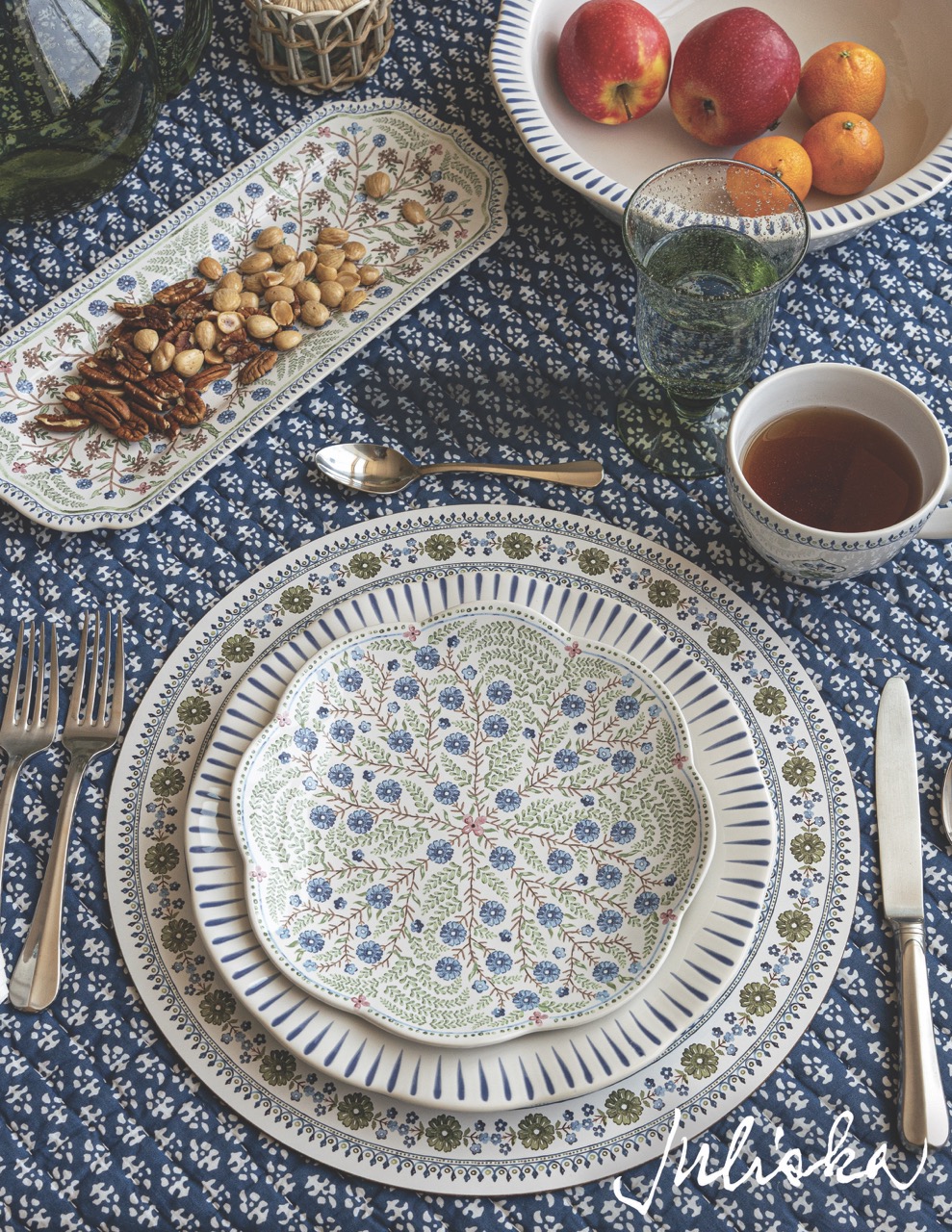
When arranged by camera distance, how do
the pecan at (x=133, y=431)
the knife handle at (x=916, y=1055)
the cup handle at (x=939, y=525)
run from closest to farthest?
the knife handle at (x=916, y=1055), the cup handle at (x=939, y=525), the pecan at (x=133, y=431)

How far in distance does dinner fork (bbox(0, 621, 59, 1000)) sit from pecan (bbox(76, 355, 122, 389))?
202mm

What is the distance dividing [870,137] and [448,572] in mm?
481

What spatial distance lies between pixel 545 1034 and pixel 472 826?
13 cm

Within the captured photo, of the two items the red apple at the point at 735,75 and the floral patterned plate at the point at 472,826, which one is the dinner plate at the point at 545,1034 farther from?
the red apple at the point at 735,75

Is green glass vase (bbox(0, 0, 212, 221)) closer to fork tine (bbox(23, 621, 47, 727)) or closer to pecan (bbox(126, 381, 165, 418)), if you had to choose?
pecan (bbox(126, 381, 165, 418))

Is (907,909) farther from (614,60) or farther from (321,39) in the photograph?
(321,39)

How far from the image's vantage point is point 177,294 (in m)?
0.91

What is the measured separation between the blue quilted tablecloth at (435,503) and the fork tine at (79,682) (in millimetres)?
23

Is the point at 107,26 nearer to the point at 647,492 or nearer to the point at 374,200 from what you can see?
the point at 374,200

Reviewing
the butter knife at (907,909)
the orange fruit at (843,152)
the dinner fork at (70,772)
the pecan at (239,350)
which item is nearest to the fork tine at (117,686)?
the dinner fork at (70,772)

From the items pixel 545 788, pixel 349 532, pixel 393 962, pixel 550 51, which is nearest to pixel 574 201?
pixel 550 51

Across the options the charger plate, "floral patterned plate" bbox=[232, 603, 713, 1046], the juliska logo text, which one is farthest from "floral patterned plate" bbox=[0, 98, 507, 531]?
the juliska logo text

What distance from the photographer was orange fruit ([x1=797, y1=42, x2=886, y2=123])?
91 centimetres

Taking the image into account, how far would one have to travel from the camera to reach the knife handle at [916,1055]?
0.65 m
